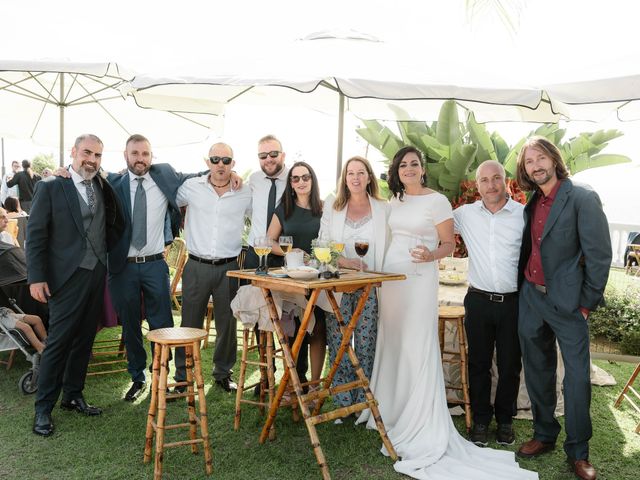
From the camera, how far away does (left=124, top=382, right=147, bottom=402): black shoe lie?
189 inches

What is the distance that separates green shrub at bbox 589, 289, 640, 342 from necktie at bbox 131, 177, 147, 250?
5.18m

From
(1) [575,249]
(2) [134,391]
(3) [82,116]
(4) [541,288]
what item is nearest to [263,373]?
(2) [134,391]

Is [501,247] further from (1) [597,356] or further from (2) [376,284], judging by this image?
(1) [597,356]

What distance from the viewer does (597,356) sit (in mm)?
6598

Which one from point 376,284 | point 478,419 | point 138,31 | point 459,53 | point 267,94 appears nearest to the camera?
point 376,284

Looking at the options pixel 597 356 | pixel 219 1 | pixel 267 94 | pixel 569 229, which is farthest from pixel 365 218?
pixel 219 1

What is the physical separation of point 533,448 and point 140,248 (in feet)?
10.4

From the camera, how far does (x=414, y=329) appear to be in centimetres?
411

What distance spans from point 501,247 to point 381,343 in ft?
3.56

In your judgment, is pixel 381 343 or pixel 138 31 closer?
pixel 381 343

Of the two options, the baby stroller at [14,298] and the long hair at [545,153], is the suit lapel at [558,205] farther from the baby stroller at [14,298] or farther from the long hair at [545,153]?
the baby stroller at [14,298]

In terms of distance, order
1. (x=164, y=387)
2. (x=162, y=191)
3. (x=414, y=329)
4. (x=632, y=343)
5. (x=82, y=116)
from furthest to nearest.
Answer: (x=82, y=116) → (x=632, y=343) → (x=162, y=191) → (x=414, y=329) → (x=164, y=387)

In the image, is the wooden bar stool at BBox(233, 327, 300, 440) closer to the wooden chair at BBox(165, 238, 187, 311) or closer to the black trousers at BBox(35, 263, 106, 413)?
the black trousers at BBox(35, 263, 106, 413)

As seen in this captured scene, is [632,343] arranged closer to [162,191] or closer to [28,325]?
[162,191]
